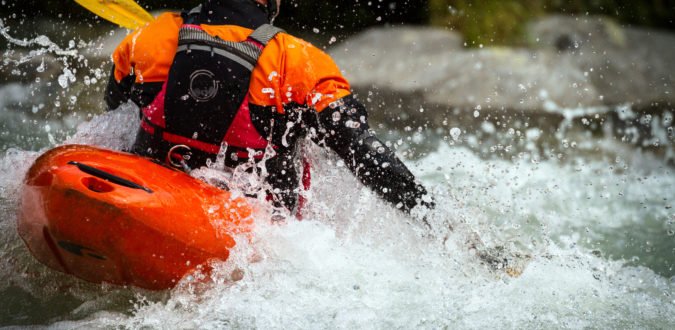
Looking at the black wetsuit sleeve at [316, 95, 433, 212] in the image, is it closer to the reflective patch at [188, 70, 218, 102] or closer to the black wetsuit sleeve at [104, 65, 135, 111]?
the reflective patch at [188, 70, 218, 102]

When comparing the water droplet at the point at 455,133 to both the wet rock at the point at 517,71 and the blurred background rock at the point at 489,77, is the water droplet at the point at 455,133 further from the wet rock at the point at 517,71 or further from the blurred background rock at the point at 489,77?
the wet rock at the point at 517,71

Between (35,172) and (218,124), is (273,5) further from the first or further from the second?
(35,172)

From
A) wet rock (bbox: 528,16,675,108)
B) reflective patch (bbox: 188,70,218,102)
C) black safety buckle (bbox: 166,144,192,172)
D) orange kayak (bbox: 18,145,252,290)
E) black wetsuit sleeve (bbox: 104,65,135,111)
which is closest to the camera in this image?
orange kayak (bbox: 18,145,252,290)

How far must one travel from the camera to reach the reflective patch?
2.61m

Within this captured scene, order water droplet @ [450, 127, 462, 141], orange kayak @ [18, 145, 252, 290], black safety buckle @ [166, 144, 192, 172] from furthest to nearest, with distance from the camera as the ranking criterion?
water droplet @ [450, 127, 462, 141]
black safety buckle @ [166, 144, 192, 172]
orange kayak @ [18, 145, 252, 290]

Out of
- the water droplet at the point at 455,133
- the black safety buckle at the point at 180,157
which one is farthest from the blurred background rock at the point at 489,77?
the black safety buckle at the point at 180,157

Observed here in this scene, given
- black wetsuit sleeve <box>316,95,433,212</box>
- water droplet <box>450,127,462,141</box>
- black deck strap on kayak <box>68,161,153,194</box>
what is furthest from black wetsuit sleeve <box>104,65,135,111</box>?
water droplet <box>450,127,462,141</box>

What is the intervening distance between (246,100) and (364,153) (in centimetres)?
48

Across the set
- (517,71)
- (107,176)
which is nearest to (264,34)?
(107,176)

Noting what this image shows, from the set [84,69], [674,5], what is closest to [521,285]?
[84,69]

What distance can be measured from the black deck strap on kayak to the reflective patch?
40 centimetres

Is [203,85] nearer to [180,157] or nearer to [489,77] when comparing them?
[180,157]

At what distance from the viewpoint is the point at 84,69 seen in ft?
24.5

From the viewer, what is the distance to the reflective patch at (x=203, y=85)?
103 inches
